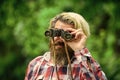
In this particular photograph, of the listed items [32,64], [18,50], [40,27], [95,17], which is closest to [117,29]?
[95,17]

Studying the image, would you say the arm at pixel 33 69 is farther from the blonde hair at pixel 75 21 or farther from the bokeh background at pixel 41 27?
the bokeh background at pixel 41 27

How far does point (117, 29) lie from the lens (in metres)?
10.1

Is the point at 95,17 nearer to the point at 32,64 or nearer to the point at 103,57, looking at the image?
the point at 103,57

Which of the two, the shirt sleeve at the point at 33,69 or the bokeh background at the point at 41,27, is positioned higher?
the bokeh background at the point at 41,27

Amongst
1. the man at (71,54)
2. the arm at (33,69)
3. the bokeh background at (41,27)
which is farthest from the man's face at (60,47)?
the bokeh background at (41,27)

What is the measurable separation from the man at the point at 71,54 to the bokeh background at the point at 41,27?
388cm

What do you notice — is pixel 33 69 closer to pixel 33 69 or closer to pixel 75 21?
pixel 33 69

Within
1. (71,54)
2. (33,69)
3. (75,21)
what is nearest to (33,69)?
(33,69)

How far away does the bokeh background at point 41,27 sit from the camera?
31.2 feet

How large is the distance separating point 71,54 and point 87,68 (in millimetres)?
136

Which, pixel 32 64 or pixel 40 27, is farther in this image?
pixel 40 27

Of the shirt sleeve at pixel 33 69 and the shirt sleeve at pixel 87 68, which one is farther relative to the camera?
the shirt sleeve at pixel 33 69

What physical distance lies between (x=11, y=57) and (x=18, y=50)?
7.0 inches

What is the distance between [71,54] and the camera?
460 centimetres
